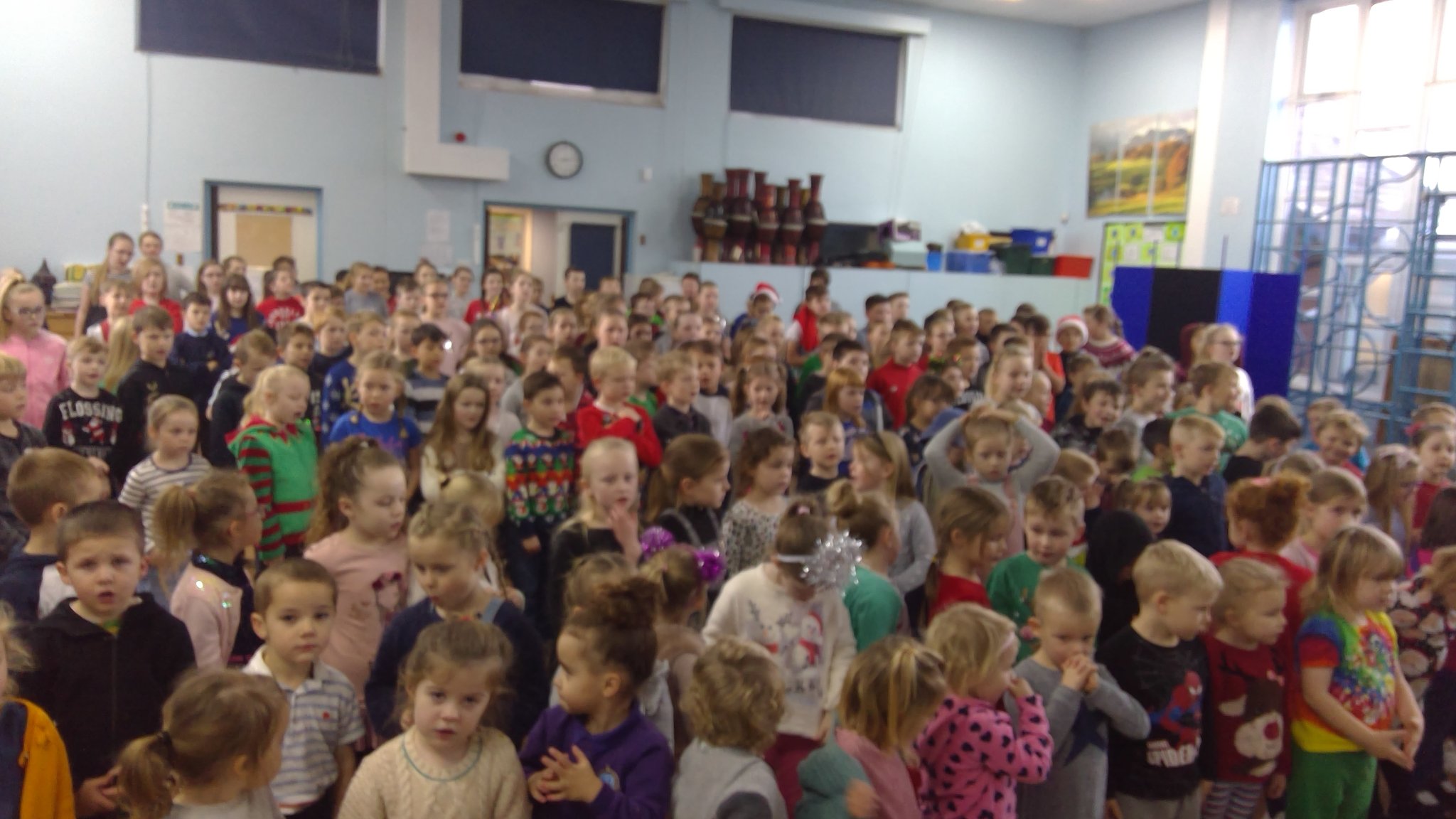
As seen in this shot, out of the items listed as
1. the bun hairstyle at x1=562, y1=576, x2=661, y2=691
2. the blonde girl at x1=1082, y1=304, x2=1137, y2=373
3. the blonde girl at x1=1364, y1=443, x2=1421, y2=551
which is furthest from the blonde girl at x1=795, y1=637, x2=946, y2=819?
the blonde girl at x1=1082, y1=304, x2=1137, y2=373

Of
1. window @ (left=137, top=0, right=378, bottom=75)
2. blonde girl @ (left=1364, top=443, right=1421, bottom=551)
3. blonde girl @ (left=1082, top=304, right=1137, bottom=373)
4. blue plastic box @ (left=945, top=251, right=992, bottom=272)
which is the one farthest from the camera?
blue plastic box @ (left=945, top=251, right=992, bottom=272)

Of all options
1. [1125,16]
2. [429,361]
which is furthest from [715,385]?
[1125,16]

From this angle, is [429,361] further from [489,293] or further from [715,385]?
[489,293]

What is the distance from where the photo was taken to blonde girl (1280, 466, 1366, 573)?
3545mm

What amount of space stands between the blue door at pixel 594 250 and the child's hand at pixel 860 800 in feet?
33.3

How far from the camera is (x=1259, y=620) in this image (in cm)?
288

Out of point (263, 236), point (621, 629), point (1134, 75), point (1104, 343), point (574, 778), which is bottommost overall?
point (574, 778)

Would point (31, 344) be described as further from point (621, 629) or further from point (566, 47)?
point (566, 47)

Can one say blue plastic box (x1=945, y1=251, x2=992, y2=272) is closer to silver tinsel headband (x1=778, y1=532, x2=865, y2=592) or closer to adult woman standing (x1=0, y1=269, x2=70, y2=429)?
adult woman standing (x1=0, y1=269, x2=70, y2=429)

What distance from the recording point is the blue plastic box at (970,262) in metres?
12.9

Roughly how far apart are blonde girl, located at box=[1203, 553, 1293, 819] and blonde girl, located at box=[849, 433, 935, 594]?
0.95m

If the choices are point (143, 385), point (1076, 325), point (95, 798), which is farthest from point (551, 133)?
point (95, 798)

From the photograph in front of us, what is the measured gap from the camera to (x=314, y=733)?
2322mm

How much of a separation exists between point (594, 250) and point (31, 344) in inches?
286
